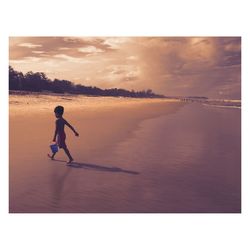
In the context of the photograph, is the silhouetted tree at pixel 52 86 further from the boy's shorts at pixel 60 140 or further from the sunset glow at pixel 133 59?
the boy's shorts at pixel 60 140

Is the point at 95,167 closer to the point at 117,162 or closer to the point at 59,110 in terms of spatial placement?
the point at 117,162

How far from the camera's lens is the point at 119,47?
6035 millimetres

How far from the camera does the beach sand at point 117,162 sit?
5332 millimetres

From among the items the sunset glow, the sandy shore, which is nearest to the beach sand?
the sandy shore

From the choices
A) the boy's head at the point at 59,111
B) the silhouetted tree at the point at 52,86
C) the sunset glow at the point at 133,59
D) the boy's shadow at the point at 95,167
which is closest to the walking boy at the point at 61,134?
the boy's head at the point at 59,111

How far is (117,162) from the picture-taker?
6.00 metres

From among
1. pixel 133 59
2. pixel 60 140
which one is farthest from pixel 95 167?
pixel 133 59

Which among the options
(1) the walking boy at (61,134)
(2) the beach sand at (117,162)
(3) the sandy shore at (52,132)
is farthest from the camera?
(1) the walking boy at (61,134)

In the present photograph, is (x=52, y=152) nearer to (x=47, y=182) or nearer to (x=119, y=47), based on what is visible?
(x=47, y=182)

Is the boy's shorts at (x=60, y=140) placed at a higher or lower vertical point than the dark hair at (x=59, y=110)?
lower

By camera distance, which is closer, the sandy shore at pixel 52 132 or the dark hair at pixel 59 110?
Result: the sandy shore at pixel 52 132

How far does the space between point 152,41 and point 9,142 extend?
269 centimetres

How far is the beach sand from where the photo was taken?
5332 millimetres
